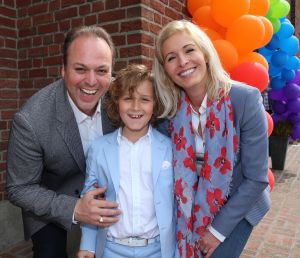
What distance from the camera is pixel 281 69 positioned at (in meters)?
5.14

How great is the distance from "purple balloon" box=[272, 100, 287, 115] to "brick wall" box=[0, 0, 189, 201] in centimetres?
327

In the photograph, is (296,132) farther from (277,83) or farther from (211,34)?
(211,34)

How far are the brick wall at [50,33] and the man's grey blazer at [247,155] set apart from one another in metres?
1.26

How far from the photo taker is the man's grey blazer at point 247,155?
1854 mm

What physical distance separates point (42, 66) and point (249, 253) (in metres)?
2.81

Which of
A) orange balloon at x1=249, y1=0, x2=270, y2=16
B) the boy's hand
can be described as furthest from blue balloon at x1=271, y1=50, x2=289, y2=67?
the boy's hand

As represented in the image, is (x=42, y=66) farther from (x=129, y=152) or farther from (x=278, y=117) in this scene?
(x=278, y=117)

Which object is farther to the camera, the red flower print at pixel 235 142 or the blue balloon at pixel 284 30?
the blue balloon at pixel 284 30

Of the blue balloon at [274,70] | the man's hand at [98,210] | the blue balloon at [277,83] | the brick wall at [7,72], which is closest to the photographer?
the man's hand at [98,210]

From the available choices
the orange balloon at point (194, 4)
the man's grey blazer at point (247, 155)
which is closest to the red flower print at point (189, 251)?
the man's grey blazer at point (247, 155)

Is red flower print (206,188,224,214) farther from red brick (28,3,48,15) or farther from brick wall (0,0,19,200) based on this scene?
red brick (28,3,48,15)

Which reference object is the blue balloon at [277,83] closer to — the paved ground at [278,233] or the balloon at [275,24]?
the balloon at [275,24]

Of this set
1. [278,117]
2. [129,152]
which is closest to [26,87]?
[129,152]

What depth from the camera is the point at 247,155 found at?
1.89 metres
